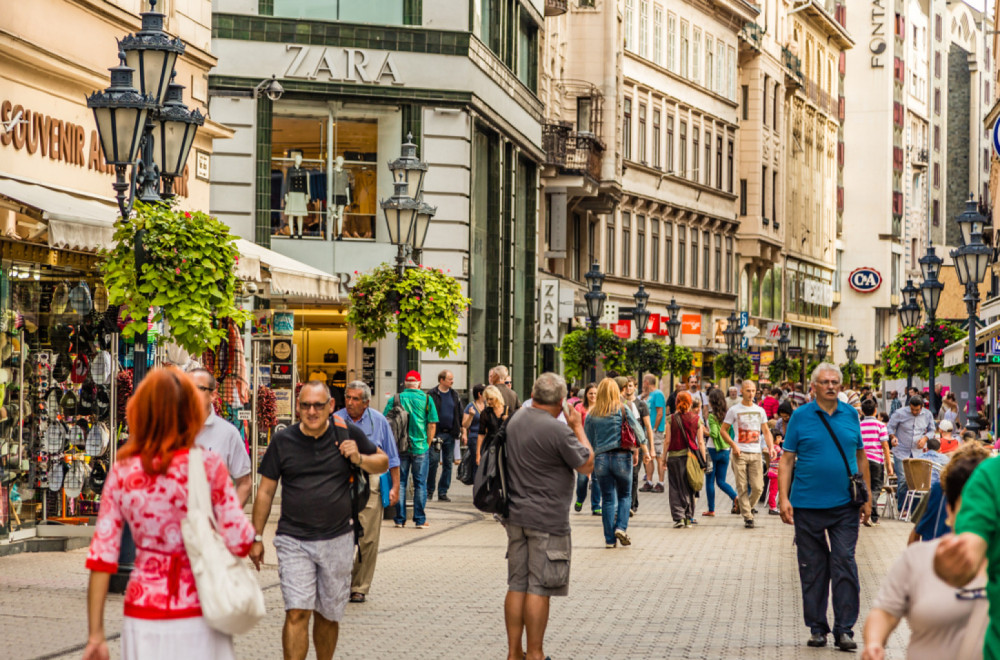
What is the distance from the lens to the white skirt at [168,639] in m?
5.90

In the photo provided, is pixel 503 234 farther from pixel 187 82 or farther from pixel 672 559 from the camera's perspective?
pixel 672 559

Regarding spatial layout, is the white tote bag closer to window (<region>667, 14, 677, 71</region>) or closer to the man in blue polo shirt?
the man in blue polo shirt

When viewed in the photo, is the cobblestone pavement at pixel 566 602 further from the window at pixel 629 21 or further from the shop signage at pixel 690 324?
the window at pixel 629 21

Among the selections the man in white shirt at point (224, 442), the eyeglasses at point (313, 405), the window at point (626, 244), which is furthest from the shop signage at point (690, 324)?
the eyeglasses at point (313, 405)

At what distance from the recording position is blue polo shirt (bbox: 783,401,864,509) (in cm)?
1150

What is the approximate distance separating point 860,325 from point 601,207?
57604 mm

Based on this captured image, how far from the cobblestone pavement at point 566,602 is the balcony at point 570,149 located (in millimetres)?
28561

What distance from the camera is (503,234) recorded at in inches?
1489

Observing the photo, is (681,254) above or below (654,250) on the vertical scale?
above

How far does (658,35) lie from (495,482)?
53918mm

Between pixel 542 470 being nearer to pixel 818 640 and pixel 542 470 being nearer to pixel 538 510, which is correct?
pixel 538 510

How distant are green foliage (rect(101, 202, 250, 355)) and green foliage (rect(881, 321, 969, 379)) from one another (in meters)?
24.1

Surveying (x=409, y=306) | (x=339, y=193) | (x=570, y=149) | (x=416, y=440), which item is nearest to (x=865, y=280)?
(x=570, y=149)

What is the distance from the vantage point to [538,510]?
1032cm
